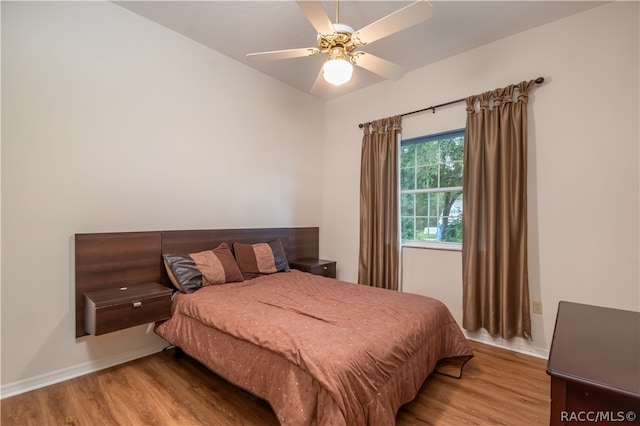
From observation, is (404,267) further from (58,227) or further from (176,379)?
(58,227)

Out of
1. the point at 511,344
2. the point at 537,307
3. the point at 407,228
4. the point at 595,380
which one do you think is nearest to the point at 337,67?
the point at 595,380

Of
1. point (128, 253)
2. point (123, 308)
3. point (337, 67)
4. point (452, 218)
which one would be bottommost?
point (123, 308)

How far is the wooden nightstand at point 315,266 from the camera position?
3520mm

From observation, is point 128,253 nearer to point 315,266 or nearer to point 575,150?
point 315,266

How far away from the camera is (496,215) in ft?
8.93

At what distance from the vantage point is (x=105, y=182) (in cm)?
234

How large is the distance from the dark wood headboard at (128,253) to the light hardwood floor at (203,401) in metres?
0.46

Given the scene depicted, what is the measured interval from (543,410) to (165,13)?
4.12 meters

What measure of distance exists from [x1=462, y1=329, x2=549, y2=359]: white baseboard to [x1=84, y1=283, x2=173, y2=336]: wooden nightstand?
2.89 meters

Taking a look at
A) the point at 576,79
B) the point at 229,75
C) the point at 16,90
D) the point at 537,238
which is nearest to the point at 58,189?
the point at 16,90

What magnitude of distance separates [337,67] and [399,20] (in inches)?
16.9

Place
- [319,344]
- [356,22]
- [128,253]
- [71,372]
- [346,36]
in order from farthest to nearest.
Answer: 1. [356,22]
2. [128,253]
3. [71,372]
4. [346,36]
5. [319,344]

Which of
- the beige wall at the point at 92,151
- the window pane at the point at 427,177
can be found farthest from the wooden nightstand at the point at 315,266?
the window pane at the point at 427,177

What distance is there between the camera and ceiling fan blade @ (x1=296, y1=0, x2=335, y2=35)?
1551 millimetres
